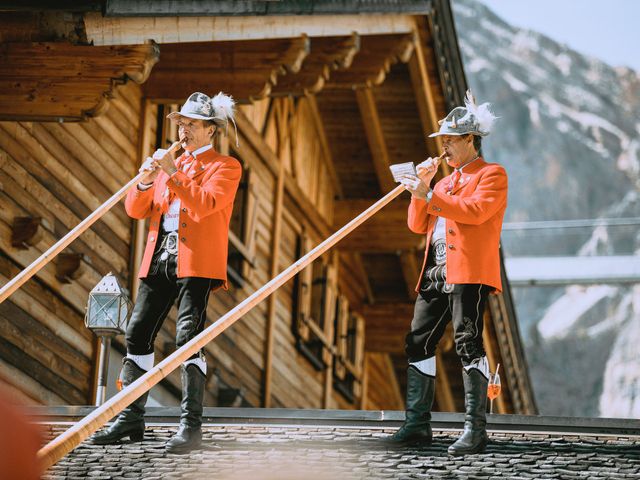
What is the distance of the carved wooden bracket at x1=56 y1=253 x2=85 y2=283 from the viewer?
10406mm

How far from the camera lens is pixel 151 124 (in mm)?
12438

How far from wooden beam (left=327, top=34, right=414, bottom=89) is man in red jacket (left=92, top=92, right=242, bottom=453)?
6241mm

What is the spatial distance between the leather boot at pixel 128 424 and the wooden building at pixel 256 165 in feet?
2.78

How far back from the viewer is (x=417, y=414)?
7.16 m

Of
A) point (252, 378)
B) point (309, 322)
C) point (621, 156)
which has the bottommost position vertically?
point (252, 378)

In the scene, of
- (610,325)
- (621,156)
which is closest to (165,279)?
(610,325)

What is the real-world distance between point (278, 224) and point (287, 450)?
29.6 feet

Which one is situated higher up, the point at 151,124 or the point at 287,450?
the point at 151,124

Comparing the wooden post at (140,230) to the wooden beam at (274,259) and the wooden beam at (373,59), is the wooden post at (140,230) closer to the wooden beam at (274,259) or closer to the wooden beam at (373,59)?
the wooden beam at (373,59)

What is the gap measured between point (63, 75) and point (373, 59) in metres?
5.02

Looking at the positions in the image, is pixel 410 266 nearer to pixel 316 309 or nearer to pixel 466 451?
pixel 316 309

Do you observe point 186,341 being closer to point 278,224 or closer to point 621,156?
point 278,224

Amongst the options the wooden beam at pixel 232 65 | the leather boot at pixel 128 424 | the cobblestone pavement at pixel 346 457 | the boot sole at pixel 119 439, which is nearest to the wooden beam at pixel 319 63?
the wooden beam at pixel 232 65

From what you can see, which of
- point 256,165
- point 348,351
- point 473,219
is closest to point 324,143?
point 256,165
